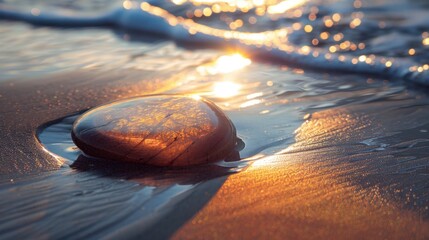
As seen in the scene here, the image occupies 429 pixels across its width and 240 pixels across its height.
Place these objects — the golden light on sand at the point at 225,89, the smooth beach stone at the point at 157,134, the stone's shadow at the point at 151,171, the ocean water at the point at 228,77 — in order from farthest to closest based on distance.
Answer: the golden light on sand at the point at 225,89 → the smooth beach stone at the point at 157,134 → the stone's shadow at the point at 151,171 → the ocean water at the point at 228,77

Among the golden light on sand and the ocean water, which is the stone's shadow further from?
the golden light on sand

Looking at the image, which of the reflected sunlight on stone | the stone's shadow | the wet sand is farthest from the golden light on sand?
the stone's shadow

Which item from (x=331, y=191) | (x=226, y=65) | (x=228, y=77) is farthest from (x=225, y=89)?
(x=331, y=191)

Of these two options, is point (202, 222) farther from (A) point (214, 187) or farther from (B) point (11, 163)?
(B) point (11, 163)

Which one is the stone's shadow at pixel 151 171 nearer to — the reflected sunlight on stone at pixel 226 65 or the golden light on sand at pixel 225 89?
the golden light on sand at pixel 225 89

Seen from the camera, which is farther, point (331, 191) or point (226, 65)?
point (226, 65)

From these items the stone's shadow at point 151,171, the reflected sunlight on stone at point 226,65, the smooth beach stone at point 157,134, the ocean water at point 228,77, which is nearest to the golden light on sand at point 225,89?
the ocean water at point 228,77

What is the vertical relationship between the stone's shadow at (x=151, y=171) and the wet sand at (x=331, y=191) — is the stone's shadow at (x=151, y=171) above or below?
above

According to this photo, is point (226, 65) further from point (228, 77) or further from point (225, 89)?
point (225, 89)
